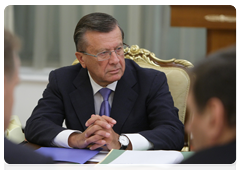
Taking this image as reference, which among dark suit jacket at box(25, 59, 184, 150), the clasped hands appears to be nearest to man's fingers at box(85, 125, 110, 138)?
the clasped hands

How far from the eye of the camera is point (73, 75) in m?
2.09

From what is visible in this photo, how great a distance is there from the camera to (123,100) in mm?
1914

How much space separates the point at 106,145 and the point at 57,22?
3.02 meters

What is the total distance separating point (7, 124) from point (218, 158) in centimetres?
53

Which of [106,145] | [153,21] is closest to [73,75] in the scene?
[106,145]

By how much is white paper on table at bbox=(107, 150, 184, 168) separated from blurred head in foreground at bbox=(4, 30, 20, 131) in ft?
1.75

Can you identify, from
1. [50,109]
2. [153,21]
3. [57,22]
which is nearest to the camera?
[50,109]

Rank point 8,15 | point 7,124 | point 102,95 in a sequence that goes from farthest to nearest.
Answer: point 8,15, point 102,95, point 7,124

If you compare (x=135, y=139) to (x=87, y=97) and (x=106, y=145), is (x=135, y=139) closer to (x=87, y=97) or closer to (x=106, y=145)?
(x=106, y=145)

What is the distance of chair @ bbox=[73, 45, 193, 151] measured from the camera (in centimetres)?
214

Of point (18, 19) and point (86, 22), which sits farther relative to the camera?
point (18, 19)

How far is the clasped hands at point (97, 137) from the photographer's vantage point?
1.49m

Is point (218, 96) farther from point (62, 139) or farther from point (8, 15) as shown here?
point (8, 15)

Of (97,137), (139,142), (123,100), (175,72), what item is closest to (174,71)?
(175,72)
